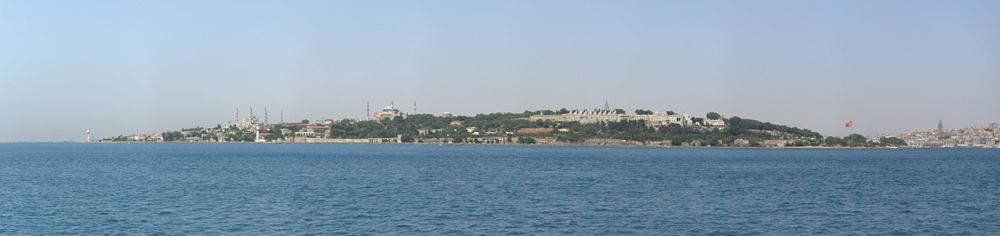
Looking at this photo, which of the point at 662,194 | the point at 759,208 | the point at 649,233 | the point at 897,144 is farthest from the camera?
the point at 897,144

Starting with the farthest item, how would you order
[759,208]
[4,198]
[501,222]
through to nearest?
[4,198], [759,208], [501,222]

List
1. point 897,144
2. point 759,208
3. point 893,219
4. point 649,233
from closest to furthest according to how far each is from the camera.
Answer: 1. point 649,233
2. point 893,219
3. point 759,208
4. point 897,144

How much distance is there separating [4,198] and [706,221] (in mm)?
23614

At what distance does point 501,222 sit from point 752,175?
1285 inches

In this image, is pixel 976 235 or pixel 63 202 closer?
pixel 976 235

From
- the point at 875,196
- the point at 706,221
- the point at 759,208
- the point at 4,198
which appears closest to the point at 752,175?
the point at 875,196

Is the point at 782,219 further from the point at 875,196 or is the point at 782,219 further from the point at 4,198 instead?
the point at 4,198

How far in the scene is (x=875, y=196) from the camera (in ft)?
131

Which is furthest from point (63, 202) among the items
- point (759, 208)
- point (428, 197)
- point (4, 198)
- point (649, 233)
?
point (759, 208)

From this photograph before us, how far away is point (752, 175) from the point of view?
190 feet

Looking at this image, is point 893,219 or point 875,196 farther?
point 875,196

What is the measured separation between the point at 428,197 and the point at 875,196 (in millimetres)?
16945

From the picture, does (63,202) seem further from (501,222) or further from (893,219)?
(893,219)

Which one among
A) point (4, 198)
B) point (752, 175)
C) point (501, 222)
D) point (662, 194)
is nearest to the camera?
point (501, 222)
